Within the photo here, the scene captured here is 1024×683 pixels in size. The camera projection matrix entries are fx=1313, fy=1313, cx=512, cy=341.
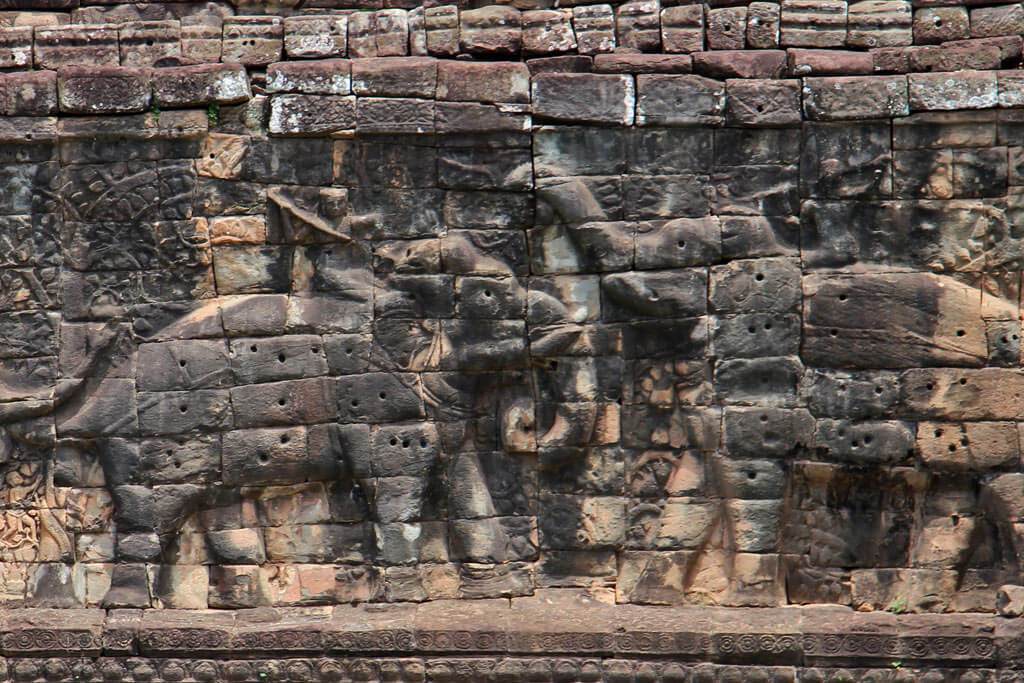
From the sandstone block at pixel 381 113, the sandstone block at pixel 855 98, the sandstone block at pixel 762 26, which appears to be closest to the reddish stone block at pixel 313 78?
the sandstone block at pixel 381 113

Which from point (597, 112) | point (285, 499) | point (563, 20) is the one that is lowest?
point (285, 499)

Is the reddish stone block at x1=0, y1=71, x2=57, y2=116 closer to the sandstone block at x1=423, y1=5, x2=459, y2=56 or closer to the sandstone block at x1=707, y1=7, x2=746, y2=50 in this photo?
the sandstone block at x1=423, y1=5, x2=459, y2=56

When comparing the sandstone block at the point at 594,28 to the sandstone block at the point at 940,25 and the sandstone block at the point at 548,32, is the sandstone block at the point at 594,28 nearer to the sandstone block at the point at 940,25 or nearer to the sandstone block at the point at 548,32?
the sandstone block at the point at 548,32

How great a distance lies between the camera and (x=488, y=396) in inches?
368

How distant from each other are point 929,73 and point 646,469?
335cm

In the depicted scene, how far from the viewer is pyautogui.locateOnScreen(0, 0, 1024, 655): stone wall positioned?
29.7ft

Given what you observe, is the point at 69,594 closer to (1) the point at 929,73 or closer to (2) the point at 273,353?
(2) the point at 273,353

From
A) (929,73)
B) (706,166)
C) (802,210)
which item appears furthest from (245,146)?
(929,73)

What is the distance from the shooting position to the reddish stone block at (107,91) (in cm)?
909

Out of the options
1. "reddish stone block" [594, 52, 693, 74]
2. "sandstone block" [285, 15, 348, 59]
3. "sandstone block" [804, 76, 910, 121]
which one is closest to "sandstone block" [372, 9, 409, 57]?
"sandstone block" [285, 15, 348, 59]

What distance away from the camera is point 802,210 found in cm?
910

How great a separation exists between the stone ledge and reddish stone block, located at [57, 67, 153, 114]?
11.6ft

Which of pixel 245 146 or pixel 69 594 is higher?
pixel 245 146

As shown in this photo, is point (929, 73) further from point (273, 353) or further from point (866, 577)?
point (273, 353)
